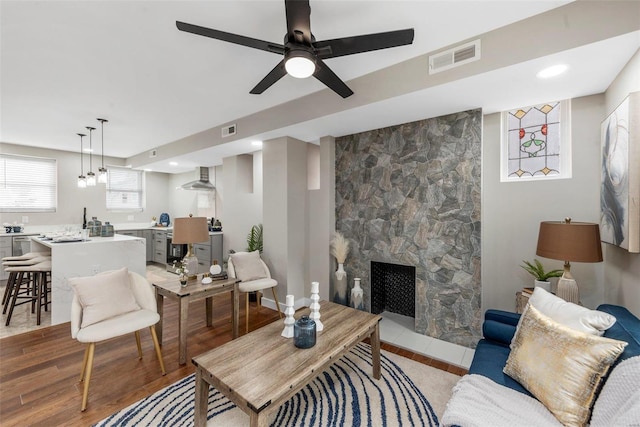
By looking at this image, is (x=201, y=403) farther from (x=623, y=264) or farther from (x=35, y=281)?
(x=35, y=281)

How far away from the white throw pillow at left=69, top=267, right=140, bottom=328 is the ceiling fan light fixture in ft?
7.83

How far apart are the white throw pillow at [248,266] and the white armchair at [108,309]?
1.17 metres

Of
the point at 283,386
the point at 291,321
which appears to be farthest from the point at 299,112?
the point at 283,386

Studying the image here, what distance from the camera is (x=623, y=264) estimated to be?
6.96 ft

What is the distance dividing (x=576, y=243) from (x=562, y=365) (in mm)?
1117

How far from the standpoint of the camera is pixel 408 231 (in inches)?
133

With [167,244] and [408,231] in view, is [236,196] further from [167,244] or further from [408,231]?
[408,231]

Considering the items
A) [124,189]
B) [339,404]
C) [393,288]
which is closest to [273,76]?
[339,404]

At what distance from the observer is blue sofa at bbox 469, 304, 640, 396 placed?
1413mm

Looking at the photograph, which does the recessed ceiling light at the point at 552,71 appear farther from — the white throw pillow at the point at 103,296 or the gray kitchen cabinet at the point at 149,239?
the gray kitchen cabinet at the point at 149,239

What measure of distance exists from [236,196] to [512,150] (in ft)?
14.0

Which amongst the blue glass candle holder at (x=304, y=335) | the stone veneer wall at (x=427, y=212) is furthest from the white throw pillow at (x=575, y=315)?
the blue glass candle holder at (x=304, y=335)

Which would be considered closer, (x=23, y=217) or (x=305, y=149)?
(x=305, y=149)

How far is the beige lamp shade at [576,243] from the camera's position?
205cm
